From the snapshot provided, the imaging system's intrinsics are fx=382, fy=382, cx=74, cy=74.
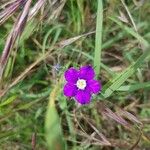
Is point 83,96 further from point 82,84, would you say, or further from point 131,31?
point 131,31

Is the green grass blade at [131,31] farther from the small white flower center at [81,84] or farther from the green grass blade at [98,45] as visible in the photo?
the small white flower center at [81,84]

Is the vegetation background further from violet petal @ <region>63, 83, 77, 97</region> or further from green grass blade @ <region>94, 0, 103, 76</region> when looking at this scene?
violet petal @ <region>63, 83, 77, 97</region>

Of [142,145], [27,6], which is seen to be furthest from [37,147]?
[27,6]

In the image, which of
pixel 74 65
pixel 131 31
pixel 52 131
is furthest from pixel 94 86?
pixel 52 131

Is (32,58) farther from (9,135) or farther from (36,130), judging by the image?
(9,135)

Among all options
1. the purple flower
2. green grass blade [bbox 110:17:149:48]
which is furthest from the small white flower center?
green grass blade [bbox 110:17:149:48]

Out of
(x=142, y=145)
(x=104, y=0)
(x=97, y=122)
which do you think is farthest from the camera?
(x=104, y=0)
